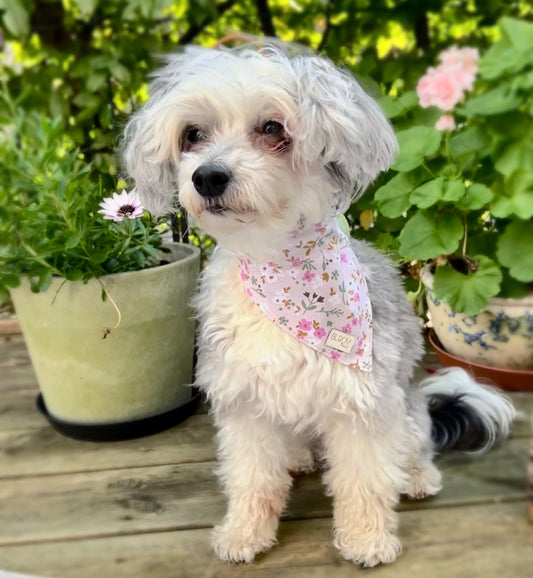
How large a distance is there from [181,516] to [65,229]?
74cm

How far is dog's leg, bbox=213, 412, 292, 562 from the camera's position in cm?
123

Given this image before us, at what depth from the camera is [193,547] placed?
4.14 feet

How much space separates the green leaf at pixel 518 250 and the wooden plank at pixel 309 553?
58 centimetres

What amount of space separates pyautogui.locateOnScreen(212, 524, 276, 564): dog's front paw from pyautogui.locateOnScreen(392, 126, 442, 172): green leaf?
0.98 metres

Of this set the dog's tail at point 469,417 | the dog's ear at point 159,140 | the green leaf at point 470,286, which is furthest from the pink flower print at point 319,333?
the green leaf at point 470,286

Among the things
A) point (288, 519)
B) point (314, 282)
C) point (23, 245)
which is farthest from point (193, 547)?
point (23, 245)

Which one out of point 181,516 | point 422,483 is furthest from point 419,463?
point 181,516

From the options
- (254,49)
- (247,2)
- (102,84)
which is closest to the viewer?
(254,49)

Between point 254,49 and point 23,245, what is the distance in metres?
0.78

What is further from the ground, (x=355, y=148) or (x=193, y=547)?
(x=355, y=148)

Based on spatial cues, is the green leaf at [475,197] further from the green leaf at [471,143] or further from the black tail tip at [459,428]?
the black tail tip at [459,428]

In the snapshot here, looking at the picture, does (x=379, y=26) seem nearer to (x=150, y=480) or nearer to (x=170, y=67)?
(x=170, y=67)

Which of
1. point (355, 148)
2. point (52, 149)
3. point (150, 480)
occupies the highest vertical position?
point (355, 148)

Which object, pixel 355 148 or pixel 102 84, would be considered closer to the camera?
pixel 355 148
